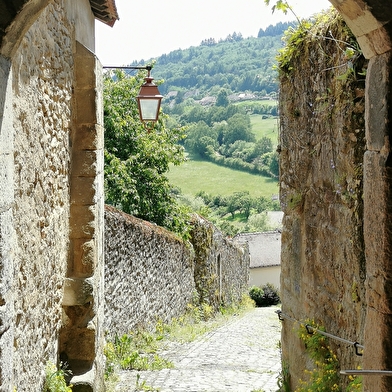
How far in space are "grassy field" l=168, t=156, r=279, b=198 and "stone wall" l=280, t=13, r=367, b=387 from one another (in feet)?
188

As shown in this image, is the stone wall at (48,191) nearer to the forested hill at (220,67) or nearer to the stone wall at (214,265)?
the stone wall at (214,265)

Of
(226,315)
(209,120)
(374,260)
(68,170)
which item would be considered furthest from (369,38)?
(209,120)

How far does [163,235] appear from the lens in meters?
11.8

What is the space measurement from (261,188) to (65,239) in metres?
62.0

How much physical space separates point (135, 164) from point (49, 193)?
10179 mm

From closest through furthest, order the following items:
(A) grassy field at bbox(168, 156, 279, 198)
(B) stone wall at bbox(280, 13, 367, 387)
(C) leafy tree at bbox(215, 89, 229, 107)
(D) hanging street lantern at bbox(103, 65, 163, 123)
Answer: (B) stone wall at bbox(280, 13, 367, 387) → (D) hanging street lantern at bbox(103, 65, 163, 123) → (A) grassy field at bbox(168, 156, 279, 198) → (C) leafy tree at bbox(215, 89, 229, 107)

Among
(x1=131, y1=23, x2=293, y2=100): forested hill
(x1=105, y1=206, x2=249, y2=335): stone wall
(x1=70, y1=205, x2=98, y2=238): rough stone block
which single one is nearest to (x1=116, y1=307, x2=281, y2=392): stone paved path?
(x1=105, y1=206, x2=249, y2=335): stone wall

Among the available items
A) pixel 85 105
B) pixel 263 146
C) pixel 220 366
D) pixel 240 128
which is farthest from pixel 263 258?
pixel 240 128

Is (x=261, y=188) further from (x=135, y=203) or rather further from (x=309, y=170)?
(x=309, y=170)

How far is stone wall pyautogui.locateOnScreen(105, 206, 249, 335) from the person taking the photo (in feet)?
28.4

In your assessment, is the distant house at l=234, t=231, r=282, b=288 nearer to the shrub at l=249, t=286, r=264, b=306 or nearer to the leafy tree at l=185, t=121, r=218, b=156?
the shrub at l=249, t=286, r=264, b=306

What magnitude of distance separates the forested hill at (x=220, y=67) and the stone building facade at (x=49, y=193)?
299 ft

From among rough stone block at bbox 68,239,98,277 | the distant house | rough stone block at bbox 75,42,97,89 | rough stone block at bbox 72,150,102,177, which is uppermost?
rough stone block at bbox 75,42,97,89

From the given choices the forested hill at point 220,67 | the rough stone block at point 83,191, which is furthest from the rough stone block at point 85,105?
the forested hill at point 220,67
